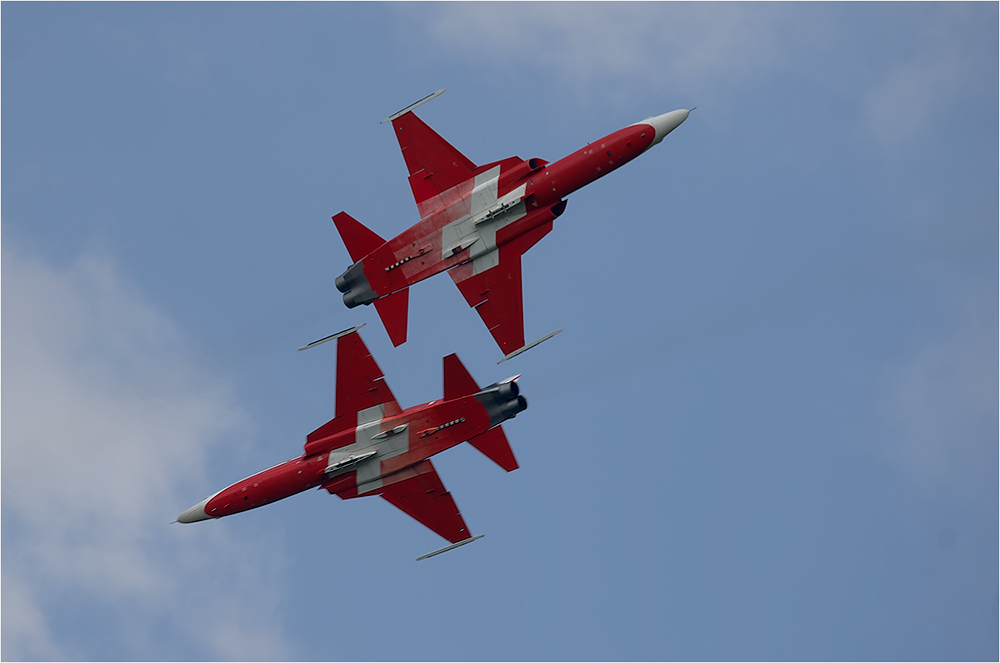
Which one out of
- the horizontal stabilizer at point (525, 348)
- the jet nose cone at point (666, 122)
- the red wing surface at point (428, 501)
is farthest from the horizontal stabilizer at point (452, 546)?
the jet nose cone at point (666, 122)

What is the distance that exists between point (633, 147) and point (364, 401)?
62.7ft

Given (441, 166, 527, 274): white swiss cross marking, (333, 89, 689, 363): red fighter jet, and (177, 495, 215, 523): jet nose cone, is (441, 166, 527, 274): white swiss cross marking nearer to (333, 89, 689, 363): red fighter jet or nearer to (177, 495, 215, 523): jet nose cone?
(333, 89, 689, 363): red fighter jet

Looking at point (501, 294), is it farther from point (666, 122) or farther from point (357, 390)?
point (666, 122)

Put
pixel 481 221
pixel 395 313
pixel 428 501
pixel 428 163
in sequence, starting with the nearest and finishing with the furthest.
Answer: pixel 481 221, pixel 395 313, pixel 428 501, pixel 428 163

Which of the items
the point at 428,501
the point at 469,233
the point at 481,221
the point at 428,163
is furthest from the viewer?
the point at 428,163

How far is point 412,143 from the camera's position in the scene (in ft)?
290

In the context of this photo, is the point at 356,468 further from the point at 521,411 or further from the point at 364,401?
the point at 521,411

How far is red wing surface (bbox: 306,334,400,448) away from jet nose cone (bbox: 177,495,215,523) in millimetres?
8419

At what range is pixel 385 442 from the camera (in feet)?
284

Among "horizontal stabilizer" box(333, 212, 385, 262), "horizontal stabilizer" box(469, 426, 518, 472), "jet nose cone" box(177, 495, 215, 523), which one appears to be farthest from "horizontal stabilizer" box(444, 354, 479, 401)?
"jet nose cone" box(177, 495, 215, 523)

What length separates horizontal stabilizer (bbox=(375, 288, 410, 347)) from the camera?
287 ft

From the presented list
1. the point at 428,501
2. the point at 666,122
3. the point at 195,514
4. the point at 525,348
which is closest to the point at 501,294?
the point at 525,348

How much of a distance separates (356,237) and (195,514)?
17.0 metres

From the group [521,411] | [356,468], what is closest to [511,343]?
[521,411]
